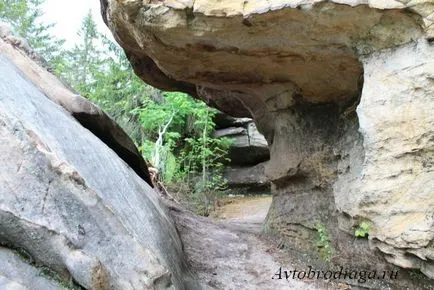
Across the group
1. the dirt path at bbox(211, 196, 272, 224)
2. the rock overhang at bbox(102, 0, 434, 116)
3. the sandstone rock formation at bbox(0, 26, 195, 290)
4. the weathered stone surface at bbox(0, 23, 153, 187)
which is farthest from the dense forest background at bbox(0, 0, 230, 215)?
the sandstone rock formation at bbox(0, 26, 195, 290)

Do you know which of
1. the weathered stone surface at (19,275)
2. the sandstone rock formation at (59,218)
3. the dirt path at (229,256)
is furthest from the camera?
the dirt path at (229,256)

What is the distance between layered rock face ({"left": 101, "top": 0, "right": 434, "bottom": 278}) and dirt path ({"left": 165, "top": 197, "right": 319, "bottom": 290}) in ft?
1.84

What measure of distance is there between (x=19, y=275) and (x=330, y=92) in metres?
4.59

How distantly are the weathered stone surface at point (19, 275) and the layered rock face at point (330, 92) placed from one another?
9.99ft

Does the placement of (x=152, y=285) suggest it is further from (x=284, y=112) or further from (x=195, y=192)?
(x=195, y=192)

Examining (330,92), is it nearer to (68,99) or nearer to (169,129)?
(68,99)

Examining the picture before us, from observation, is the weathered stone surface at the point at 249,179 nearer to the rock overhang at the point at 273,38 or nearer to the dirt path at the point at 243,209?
the dirt path at the point at 243,209

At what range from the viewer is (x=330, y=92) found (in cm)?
589

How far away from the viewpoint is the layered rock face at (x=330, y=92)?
3906mm

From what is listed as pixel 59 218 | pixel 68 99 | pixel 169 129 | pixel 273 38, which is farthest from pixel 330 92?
pixel 169 129

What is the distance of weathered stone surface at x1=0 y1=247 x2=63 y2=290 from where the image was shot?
2588 millimetres

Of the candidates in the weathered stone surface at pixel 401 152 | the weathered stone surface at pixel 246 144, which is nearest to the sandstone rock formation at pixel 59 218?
the weathered stone surface at pixel 401 152

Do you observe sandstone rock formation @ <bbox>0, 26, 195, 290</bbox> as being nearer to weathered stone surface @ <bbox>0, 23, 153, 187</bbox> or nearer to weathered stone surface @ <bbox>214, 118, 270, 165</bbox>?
weathered stone surface @ <bbox>0, 23, 153, 187</bbox>

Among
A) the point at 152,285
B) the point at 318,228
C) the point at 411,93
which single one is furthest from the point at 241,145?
the point at 152,285
